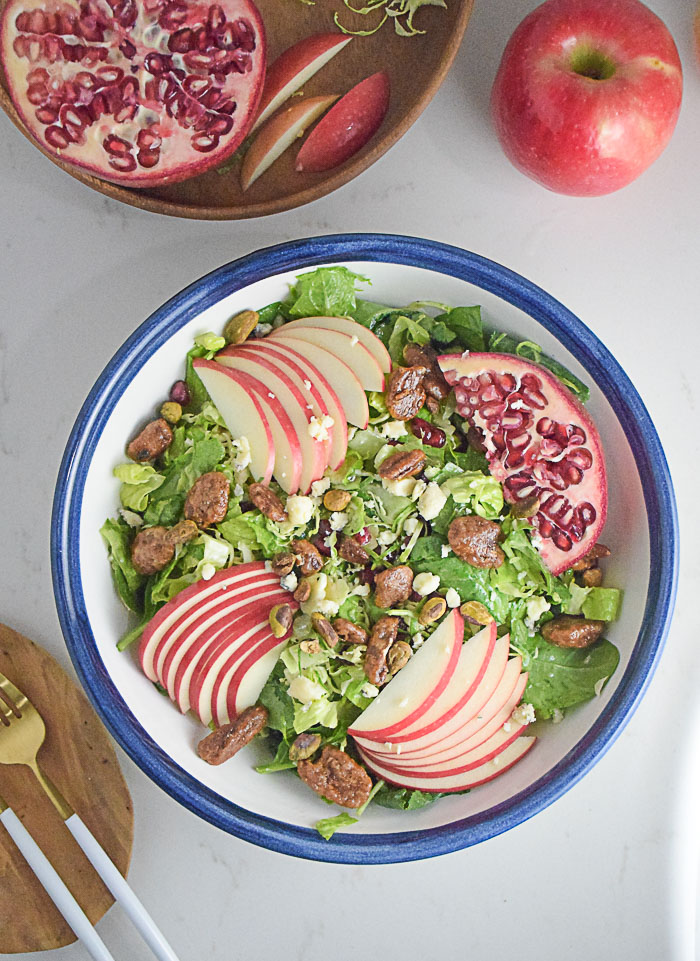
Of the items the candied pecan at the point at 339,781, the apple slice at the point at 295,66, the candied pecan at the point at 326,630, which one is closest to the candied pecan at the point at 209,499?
the candied pecan at the point at 326,630

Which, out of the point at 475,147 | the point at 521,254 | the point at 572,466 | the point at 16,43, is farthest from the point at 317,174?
the point at 572,466

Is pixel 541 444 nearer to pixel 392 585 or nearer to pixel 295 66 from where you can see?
pixel 392 585

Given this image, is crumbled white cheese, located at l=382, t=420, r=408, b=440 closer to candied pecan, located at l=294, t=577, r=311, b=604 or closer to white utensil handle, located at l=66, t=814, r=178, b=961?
candied pecan, located at l=294, t=577, r=311, b=604

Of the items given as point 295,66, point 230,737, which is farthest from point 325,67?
point 230,737

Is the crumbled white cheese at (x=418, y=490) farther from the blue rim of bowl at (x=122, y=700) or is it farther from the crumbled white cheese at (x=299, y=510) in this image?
the blue rim of bowl at (x=122, y=700)

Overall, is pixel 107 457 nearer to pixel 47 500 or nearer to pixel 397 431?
pixel 47 500

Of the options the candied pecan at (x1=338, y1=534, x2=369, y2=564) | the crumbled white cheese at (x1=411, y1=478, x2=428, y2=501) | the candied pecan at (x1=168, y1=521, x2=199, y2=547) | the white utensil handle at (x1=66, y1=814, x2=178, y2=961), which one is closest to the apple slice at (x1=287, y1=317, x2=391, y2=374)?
the crumbled white cheese at (x1=411, y1=478, x2=428, y2=501)
